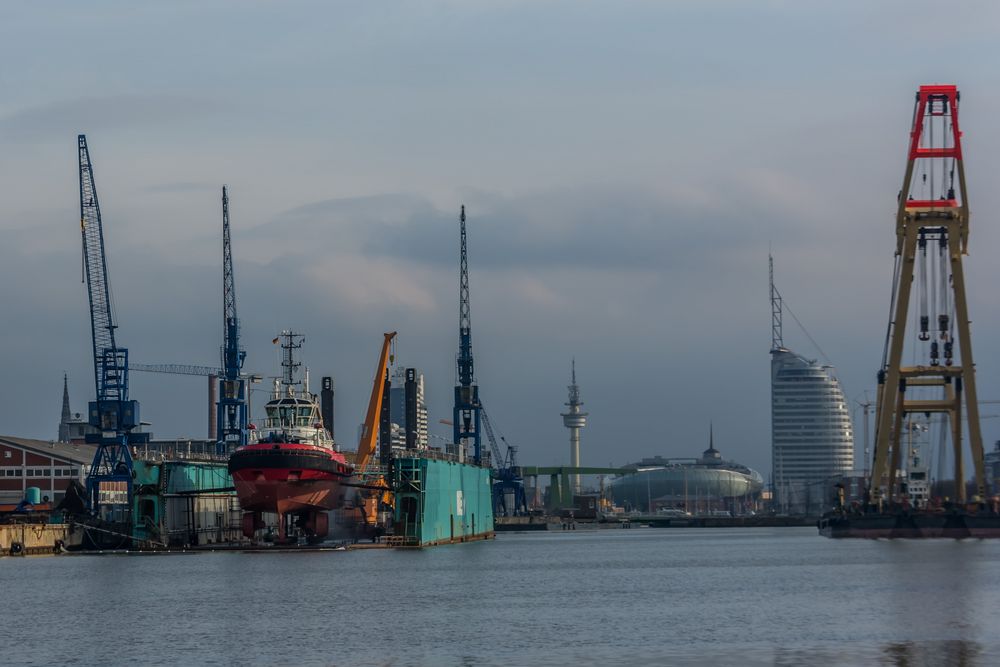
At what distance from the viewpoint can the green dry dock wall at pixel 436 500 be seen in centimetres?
9688

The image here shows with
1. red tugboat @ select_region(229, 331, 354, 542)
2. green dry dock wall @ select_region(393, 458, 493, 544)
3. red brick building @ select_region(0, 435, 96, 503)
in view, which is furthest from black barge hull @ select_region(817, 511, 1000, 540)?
red brick building @ select_region(0, 435, 96, 503)

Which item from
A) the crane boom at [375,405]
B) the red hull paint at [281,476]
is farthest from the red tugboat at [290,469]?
the crane boom at [375,405]

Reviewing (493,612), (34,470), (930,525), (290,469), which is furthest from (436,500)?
(493,612)

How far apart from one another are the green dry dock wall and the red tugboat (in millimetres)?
4058

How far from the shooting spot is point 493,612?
54.5m

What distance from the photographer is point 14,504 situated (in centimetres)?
12138

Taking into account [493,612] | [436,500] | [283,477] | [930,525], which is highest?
[283,477]

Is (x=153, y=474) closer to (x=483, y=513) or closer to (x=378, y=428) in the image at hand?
(x=378, y=428)

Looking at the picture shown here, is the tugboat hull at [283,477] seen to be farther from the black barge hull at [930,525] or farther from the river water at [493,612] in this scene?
the black barge hull at [930,525]

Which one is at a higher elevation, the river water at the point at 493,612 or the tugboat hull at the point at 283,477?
the tugboat hull at the point at 283,477

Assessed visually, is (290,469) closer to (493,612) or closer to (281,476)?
(281,476)

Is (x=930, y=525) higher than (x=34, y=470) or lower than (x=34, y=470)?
lower

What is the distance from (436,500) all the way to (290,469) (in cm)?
1656

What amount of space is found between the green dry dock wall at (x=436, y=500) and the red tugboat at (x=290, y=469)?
406 centimetres
